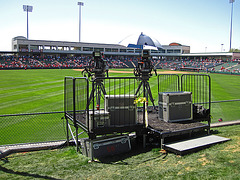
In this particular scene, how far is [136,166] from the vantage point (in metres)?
4.98

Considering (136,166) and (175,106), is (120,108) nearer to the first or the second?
(136,166)

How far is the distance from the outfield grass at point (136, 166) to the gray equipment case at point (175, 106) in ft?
4.96

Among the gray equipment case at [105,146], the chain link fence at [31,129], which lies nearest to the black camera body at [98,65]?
the chain link fence at [31,129]

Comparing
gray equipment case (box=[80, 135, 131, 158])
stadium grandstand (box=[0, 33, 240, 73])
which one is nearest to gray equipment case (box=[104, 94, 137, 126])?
gray equipment case (box=[80, 135, 131, 158])

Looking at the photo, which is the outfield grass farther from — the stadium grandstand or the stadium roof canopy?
the stadium grandstand

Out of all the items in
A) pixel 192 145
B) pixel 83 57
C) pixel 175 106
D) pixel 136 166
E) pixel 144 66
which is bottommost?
pixel 136 166

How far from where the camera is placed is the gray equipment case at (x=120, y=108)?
6.00m

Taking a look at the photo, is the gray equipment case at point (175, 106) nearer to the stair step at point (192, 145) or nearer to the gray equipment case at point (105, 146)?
the stair step at point (192, 145)

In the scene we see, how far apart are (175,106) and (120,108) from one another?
193 cm

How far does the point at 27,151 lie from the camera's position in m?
6.69

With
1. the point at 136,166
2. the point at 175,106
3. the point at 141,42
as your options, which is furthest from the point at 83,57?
the point at 136,166

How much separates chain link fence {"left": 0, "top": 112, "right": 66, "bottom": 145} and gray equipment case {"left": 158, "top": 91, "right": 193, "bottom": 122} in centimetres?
324

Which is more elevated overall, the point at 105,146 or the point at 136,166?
the point at 105,146

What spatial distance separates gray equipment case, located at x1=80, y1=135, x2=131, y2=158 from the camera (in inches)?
227
